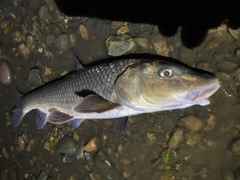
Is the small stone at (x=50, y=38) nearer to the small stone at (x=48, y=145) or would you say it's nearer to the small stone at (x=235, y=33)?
the small stone at (x=48, y=145)

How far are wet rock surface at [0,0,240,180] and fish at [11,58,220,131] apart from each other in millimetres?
460

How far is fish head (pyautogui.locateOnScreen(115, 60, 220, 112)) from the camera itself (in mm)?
2711

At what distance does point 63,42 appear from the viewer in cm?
425

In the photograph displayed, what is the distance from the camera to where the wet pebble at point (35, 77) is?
4512 mm

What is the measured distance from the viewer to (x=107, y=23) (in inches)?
157

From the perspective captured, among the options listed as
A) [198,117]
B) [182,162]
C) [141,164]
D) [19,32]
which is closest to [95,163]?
[141,164]

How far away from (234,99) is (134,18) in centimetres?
155

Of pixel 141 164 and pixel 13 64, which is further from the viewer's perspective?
pixel 13 64

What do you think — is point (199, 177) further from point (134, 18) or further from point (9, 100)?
point (9, 100)

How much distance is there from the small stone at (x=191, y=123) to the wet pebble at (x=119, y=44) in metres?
1.11

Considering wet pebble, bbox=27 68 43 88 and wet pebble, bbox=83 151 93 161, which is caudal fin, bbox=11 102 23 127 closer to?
wet pebble, bbox=27 68 43 88

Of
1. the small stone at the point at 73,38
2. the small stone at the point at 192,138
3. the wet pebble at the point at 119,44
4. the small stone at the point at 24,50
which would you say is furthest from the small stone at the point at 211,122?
the small stone at the point at 24,50

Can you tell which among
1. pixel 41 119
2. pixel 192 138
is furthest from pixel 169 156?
pixel 41 119

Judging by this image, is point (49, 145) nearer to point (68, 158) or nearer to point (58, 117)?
point (68, 158)
